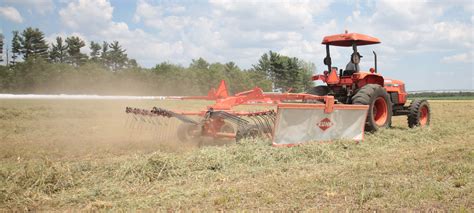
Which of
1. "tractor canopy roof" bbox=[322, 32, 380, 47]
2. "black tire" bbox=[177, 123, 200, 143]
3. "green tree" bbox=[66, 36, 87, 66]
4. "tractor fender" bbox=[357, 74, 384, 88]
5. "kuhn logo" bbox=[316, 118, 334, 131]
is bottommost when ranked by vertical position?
"black tire" bbox=[177, 123, 200, 143]

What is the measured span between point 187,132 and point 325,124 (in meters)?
2.57

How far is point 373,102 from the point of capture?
8781 mm

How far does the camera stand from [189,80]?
31953 mm

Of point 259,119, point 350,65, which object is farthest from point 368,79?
point 259,119

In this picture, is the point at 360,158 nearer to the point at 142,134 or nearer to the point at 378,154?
the point at 378,154

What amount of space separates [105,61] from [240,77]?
11.3 metres

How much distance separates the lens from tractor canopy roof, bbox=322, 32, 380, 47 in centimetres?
932

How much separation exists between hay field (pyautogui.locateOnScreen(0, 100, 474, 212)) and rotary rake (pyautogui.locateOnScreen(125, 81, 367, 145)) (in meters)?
0.41

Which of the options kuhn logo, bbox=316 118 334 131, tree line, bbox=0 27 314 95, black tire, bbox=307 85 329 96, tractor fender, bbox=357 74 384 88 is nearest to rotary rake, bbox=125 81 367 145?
kuhn logo, bbox=316 118 334 131

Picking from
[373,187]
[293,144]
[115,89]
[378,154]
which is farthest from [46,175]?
[115,89]

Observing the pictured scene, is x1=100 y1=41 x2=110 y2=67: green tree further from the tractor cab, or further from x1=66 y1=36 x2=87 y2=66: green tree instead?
the tractor cab

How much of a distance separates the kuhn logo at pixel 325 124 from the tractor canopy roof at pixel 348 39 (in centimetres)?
250

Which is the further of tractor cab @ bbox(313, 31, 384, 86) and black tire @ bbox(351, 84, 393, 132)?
tractor cab @ bbox(313, 31, 384, 86)

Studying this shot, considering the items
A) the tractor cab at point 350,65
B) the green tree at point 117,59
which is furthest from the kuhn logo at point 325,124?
the green tree at point 117,59
